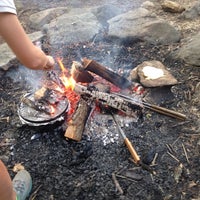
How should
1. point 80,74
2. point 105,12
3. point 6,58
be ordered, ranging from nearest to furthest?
point 80,74, point 6,58, point 105,12

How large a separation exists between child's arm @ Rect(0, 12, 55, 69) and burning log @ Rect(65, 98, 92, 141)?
1095 millimetres

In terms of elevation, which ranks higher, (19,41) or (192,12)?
(19,41)

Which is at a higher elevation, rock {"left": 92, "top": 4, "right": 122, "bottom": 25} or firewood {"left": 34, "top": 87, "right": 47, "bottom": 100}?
firewood {"left": 34, "top": 87, "right": 47, "bottom": 100}

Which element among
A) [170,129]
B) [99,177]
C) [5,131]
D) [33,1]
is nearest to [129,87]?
[170,129]

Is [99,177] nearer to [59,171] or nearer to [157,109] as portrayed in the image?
[59,171]

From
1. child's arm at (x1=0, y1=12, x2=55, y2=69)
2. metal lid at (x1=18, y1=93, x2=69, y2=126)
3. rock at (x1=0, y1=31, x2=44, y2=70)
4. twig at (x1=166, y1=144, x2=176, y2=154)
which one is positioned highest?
child's arm at (x1=0, y1=12, x2=55, y2=69)

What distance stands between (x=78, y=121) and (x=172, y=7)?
350cm

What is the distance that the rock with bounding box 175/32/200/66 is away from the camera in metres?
4.37

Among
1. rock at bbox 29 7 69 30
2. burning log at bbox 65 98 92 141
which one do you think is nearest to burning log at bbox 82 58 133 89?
burning log at bbox 65 98 92 141

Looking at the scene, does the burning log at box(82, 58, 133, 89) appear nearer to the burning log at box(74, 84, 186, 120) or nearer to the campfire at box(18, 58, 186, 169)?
the campfire at box(18, 58, 186, 169)

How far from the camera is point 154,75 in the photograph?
389 cm

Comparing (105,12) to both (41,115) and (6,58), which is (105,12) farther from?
(41,115)

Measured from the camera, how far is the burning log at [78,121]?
3309mm

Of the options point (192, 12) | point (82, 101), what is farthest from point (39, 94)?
point (192, 12)
